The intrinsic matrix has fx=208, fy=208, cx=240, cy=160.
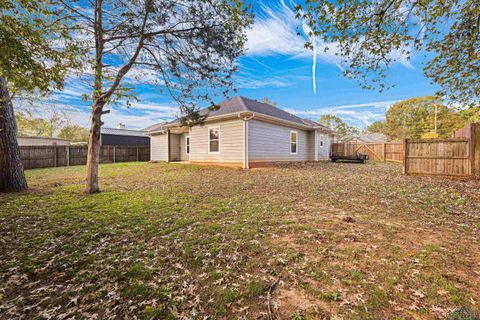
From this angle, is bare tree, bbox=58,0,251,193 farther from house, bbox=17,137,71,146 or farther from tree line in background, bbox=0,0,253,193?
house, bbox=17,137,71,146

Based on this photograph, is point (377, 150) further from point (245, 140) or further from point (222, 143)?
point (222, 143)

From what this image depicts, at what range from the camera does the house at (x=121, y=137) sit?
23.7 m

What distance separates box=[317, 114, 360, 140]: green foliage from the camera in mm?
38906

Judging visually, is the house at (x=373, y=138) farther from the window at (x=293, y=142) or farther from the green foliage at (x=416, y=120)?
the window at (x=293, y=142)

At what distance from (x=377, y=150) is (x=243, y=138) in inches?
670

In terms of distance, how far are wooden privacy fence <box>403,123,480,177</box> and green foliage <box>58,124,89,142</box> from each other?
38.4 meters

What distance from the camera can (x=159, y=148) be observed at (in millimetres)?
18656

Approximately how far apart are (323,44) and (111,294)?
5.75 m

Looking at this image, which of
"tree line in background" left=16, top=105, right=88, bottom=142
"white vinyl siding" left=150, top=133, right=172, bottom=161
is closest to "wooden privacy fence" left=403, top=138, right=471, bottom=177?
"white vinyl siding" left=150, top=133, right=172, bottom=161

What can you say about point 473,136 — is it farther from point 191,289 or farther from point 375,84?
point 191,289

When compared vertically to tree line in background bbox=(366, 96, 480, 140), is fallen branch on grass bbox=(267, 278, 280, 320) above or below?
below

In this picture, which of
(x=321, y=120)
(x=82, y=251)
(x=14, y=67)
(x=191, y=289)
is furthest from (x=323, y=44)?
(x=321, y=120)

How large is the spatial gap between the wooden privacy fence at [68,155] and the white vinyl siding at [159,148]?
3.20 m

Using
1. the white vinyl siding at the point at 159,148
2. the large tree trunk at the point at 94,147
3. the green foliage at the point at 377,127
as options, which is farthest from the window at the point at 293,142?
the green foliage at the point at 377,127
